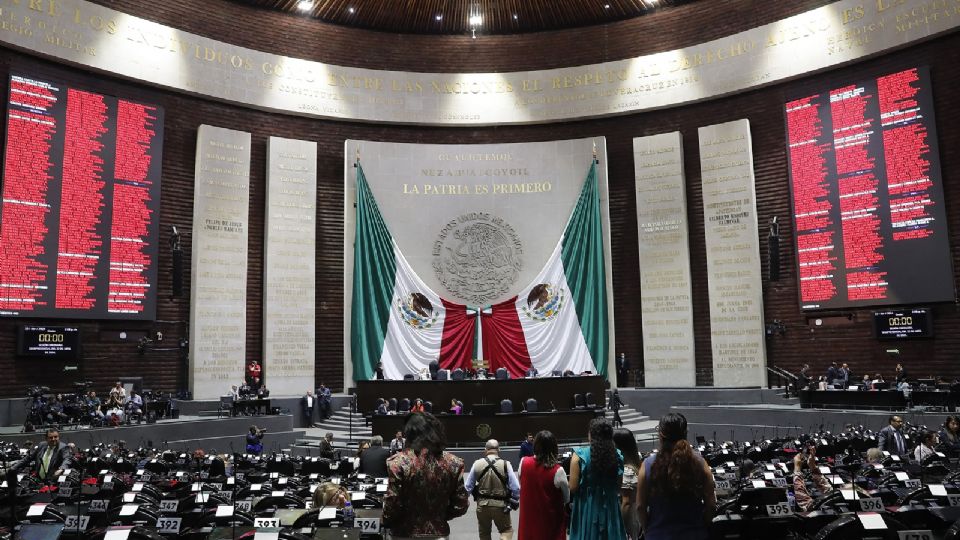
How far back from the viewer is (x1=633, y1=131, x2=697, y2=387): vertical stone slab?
1927cm

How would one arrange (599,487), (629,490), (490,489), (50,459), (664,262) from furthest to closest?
(664,262) → (50,459) → (490,489) → (629,490) → (599,487)

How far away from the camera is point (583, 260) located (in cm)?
2034

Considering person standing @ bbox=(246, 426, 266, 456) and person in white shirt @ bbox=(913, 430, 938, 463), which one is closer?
Result: person in white shirt @ bbox=(913, 430, 938, 463)

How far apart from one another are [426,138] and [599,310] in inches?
→ 292

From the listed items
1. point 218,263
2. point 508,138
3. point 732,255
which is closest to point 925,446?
point 732,255

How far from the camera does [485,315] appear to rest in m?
20.4

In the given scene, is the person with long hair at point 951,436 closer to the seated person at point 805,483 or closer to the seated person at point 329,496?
the seated person at point 805,483

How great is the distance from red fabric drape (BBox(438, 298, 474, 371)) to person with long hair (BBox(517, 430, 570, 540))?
15.0 m

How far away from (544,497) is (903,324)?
14513 millimetres

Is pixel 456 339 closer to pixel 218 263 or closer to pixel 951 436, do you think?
pixel 218 263


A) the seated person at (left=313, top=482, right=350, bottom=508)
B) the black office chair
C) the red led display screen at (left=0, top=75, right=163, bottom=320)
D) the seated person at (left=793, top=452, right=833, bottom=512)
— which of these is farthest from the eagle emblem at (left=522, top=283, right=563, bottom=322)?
the seated person at (left=313, top=482, right=350, bottom=508)

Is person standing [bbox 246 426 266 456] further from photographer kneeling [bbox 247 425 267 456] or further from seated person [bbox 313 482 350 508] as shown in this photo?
seated person [bbox 313 482 350 508]

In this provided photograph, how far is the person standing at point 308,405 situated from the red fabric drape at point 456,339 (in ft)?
12.0

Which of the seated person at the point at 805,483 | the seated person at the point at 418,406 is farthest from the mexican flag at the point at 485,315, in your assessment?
the seated person at the point at 805,483
